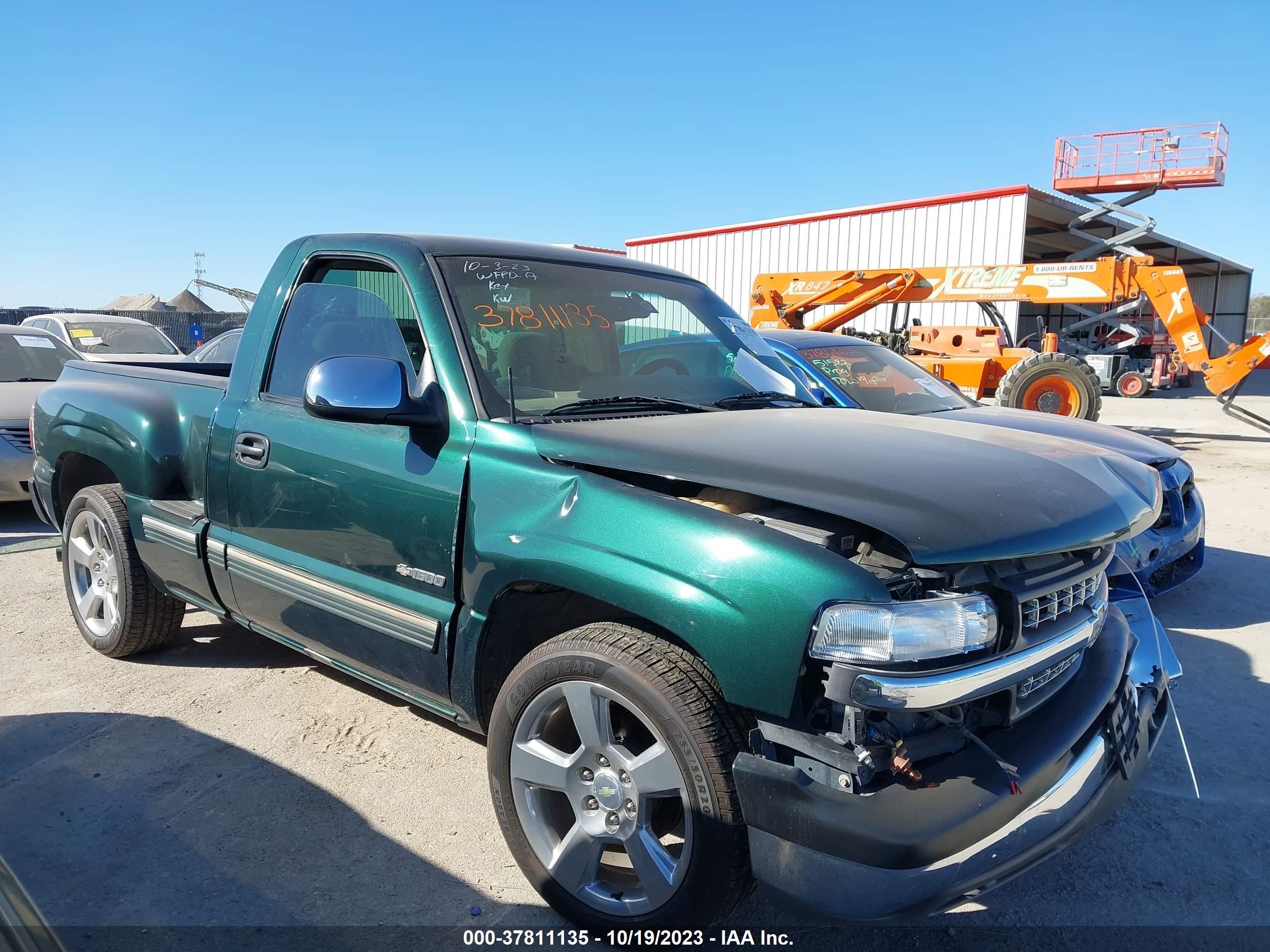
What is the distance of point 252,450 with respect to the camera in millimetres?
3260

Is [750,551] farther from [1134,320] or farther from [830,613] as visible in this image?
[1134,320]

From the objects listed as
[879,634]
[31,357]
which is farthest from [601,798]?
[31,357]

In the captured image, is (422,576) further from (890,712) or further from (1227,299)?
(1227,299)

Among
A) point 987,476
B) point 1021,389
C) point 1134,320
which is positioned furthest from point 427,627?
point 1134,320

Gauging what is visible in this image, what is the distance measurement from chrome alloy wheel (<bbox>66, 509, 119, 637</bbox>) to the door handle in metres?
1.26

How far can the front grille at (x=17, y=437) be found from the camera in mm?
6957

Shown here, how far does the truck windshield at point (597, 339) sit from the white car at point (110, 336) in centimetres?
935

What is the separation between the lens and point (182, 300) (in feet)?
234

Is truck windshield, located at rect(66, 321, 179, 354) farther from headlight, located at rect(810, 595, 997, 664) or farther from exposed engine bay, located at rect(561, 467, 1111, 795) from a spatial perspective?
headlight, located at rect(810, 595, 997, 664)

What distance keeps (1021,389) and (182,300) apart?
73.0 m

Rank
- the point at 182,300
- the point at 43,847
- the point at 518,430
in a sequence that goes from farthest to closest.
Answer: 1. the point at 182,300
2. the point at 43,847
3. the point at 518,430

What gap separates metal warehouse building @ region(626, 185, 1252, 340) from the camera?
24062 millimetres

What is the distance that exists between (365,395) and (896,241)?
2555 cm

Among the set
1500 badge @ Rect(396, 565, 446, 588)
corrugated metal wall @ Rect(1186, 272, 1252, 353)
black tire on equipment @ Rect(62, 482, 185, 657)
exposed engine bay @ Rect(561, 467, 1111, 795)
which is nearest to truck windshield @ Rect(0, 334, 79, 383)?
black tire on equipment @ Rect(62, 482, 185, 657)
